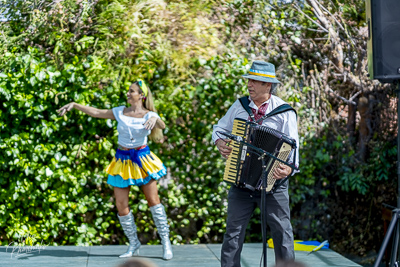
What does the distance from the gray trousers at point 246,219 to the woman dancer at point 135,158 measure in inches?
59.4

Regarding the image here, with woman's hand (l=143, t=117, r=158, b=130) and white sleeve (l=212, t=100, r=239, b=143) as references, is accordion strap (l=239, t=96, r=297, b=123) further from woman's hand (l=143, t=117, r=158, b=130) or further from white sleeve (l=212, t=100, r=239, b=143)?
woman's hand (l=143, t=117, r=158, b=130)

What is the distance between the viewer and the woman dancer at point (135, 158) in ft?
18.0

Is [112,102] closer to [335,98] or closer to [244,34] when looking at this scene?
[244,34]

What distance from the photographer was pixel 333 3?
7414mm

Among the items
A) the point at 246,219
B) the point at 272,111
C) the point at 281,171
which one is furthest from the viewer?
the point at 246,219

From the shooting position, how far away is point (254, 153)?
3.96m

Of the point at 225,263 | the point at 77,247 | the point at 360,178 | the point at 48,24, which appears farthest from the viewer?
the point at 360,178

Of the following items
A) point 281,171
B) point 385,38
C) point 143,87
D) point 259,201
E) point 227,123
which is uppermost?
point 385,38

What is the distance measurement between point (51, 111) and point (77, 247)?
1399mm

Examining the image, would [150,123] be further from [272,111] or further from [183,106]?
[272,111]

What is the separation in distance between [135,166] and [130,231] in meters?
0.60

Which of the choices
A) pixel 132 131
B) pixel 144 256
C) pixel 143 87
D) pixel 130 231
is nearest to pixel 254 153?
pixel 132 131

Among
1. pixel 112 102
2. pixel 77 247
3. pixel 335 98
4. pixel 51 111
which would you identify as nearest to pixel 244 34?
pixel 335 98

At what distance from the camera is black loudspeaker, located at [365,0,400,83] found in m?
4.66
